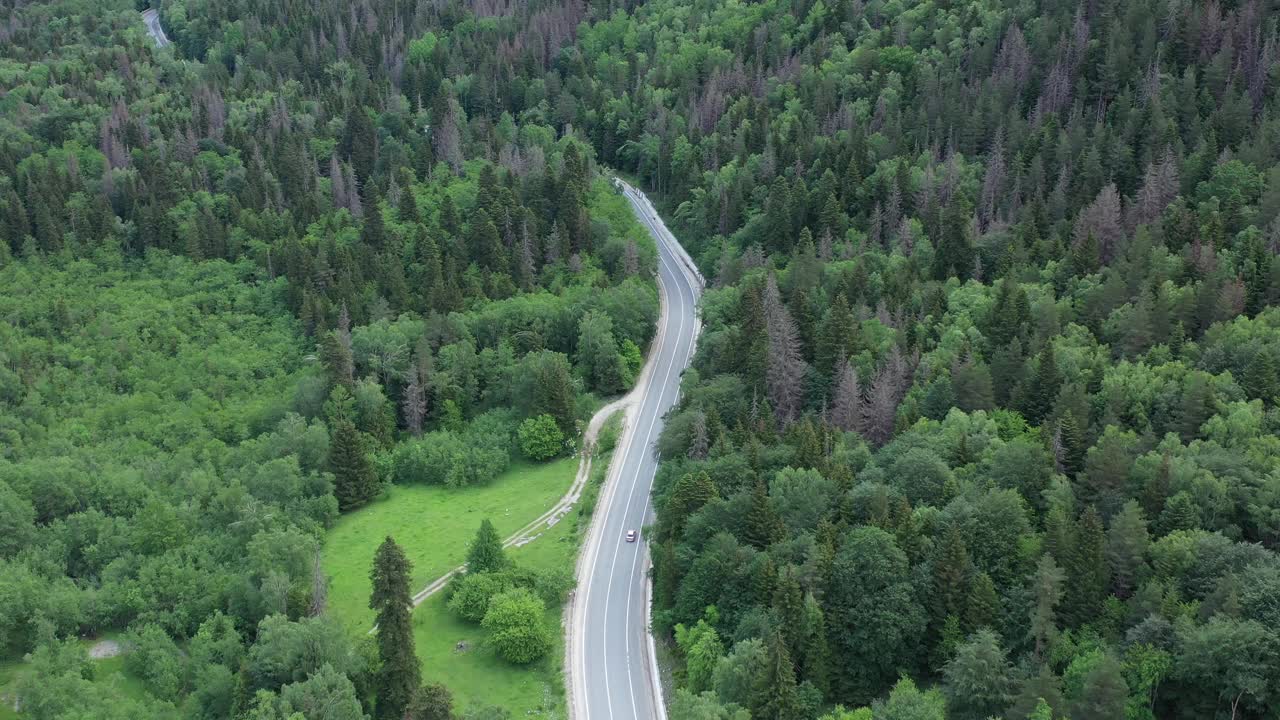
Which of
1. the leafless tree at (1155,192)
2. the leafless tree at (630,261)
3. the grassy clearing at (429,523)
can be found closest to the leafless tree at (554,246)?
the leafless tree at (630,261)

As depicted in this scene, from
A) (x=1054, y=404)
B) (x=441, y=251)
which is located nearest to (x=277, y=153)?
(x=441, y=251)

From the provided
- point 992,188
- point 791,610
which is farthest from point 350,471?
point 992,188

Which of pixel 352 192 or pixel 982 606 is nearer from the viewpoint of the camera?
pixel 982 606

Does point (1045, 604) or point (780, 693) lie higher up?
point (1045, 604)

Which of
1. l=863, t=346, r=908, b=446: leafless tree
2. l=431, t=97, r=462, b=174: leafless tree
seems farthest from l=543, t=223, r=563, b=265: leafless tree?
l=863, t=346, r=908, b=446: leafless tree

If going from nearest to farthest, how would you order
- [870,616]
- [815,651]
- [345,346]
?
[815,651]
[870,616]
[345,346]

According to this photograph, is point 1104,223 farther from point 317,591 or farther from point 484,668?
point 317,591

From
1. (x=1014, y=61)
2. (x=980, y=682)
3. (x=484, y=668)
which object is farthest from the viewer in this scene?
Result: (x=1014, y=61)

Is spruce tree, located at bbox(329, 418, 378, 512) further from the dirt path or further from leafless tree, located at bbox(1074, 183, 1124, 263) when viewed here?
leafless tree, located at bbox(1074, 183, 1124, 263)
